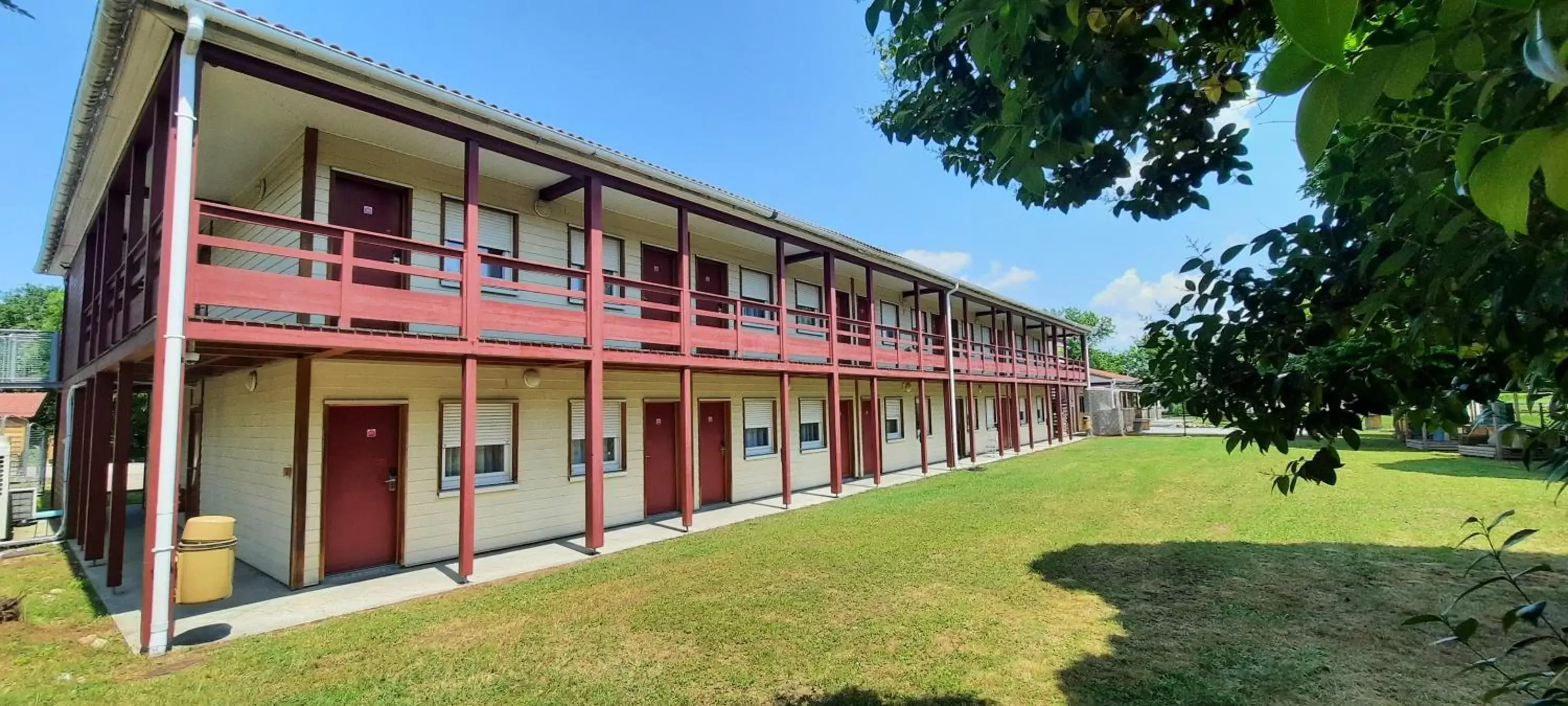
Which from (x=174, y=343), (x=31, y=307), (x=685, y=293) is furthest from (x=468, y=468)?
(x=31, y=307)

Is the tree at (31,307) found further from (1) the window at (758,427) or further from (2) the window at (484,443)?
(1) the window at (758,427)

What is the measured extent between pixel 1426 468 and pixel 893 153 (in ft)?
66.2

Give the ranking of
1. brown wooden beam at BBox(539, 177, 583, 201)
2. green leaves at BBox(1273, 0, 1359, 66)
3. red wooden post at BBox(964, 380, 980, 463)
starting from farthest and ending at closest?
red wooden post at BBox(964, 380, 980, 463) < brown wooden beam at BBox(539, 177, 583, 201) < green leaves at BBox(1273, 0, 1359, 66)

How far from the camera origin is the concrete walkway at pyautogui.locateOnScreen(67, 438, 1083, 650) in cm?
677

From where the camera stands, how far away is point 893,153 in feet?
13.7

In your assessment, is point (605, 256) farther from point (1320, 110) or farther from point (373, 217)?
point (1320, 110)

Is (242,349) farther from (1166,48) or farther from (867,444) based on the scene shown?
(867,444)

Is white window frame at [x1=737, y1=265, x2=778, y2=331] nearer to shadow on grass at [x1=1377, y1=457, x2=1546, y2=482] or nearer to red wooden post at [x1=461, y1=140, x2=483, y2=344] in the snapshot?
red wooden post at [x1=461, y1=140, x2=483, y2=344]

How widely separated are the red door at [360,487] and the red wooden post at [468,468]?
165 centimetres

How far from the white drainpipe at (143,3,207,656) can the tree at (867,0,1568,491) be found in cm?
653

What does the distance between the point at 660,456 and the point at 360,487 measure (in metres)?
4.97

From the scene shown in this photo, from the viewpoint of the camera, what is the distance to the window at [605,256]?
11.3m

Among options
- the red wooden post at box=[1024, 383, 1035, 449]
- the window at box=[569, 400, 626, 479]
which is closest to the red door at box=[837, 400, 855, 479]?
the window at box=[569, 400, 626, 479]

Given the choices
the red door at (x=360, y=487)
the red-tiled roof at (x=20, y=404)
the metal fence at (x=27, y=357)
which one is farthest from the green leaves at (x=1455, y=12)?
the red-tiled roof at (x=20, y=404)
